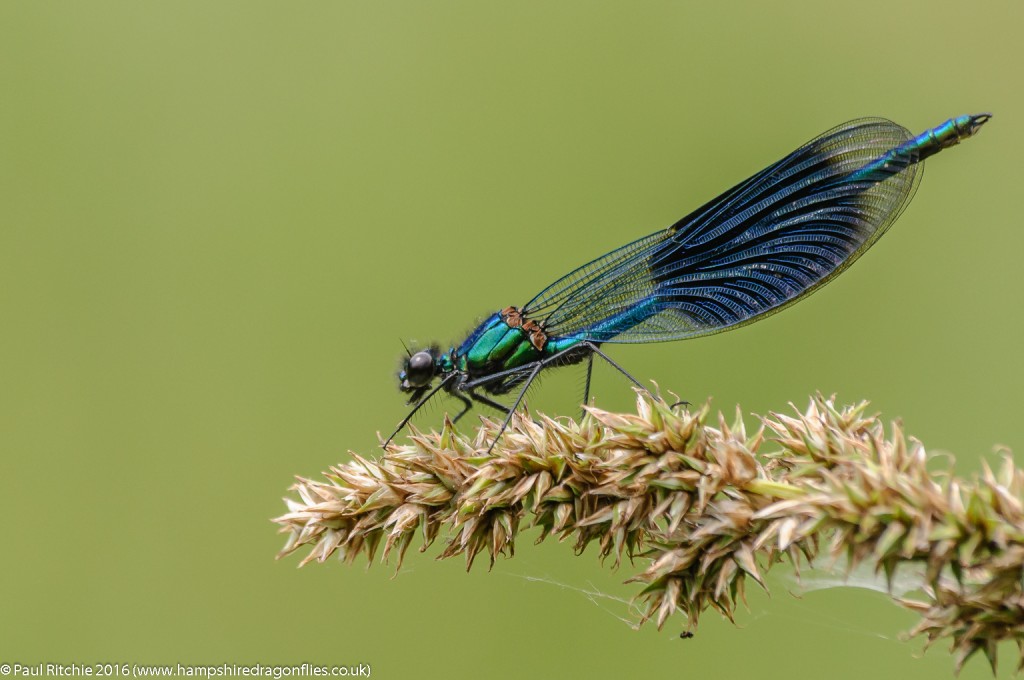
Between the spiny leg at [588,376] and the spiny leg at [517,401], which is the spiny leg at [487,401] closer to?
the spiny leg at [517,401]

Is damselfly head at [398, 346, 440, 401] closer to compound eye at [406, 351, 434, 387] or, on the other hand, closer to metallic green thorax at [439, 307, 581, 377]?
compound eye at [406, 351, 434, 387]

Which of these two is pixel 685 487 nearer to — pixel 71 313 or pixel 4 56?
pixel 71 313

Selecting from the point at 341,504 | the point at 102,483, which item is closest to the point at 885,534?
the point at 341,504

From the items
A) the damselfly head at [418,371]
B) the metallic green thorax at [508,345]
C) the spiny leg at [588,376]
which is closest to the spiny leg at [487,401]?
the metallic green thorax at [508,345]

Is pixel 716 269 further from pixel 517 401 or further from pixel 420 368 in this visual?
pixel 420 368

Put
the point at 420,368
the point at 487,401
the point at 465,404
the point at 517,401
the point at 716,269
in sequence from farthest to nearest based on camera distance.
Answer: the point at 465,404 < the point at 487,401 < the point at 420,368 < the point at 716,269 < the point at 517,401

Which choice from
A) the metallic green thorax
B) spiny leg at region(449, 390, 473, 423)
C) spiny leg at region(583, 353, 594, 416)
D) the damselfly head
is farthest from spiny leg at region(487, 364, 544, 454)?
the damselfly head

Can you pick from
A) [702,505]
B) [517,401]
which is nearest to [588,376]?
[517,401]
